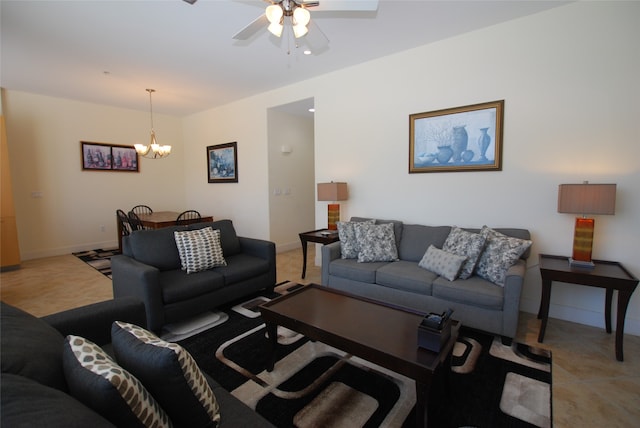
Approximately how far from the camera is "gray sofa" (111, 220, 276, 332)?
2433mm

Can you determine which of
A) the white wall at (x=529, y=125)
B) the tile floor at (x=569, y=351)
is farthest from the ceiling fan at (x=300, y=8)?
the tile floor at (x=569, y=351)

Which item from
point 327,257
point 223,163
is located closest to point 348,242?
point 327,257

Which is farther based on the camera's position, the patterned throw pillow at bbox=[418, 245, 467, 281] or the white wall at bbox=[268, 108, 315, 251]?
the white wall at bbox=[268, 108, 315, 251]

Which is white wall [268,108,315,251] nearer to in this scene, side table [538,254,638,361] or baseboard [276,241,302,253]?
baseboard [276,241,302,253]

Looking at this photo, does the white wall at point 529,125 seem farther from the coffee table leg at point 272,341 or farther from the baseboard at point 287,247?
the coffee table leg at point 272,341

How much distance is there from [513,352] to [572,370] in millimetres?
341

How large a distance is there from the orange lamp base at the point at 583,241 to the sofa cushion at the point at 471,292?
698mm

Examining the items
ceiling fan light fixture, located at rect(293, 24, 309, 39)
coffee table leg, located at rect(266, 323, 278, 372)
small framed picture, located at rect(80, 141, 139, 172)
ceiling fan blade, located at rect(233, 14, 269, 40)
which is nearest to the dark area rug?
coffee table leg, located at rect(266, 323, 278, 372)

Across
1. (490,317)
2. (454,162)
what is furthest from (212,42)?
(490,317)

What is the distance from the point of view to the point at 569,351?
227 centimetres

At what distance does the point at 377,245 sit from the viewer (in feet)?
10.6

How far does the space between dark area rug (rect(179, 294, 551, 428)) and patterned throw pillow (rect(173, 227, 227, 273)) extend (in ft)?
2.32

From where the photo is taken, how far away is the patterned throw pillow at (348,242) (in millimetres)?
3328

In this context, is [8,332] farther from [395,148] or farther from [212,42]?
[395,148]
